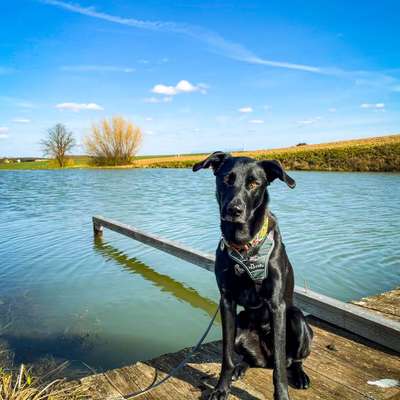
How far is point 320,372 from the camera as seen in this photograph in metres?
2.86

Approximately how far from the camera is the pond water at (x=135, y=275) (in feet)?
15.1

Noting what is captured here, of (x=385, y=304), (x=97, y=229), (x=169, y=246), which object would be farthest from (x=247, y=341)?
(x=97, y=229)

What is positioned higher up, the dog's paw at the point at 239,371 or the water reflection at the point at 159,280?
the dog's paw at the point at 239,371

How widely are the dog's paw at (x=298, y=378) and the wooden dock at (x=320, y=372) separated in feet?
0.13

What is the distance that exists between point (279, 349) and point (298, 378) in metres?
0.48

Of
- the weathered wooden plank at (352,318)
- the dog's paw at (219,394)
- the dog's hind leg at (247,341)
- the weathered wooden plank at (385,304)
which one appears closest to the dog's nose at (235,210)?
the dog's hind leg at (247,341)

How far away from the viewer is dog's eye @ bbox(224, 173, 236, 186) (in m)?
2.45

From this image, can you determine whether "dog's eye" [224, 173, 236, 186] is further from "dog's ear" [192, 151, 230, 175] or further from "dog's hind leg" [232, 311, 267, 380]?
"dog's hind leg" [232, 311, 267, 380]

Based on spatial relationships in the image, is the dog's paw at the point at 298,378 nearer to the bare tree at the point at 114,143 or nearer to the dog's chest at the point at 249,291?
the dog's chest at the point at 249,291

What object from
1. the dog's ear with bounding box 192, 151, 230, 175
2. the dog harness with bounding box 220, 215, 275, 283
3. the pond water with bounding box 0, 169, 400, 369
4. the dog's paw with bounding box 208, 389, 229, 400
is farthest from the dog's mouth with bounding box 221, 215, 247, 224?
the pond water with bounding box 0, 169, 400, 369

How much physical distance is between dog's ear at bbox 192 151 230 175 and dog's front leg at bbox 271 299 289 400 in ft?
3.48

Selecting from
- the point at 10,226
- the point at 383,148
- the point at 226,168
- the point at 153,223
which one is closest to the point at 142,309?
the point at 226,168

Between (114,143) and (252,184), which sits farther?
(114,143)

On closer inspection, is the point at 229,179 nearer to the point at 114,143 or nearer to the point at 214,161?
the point at 214,161
